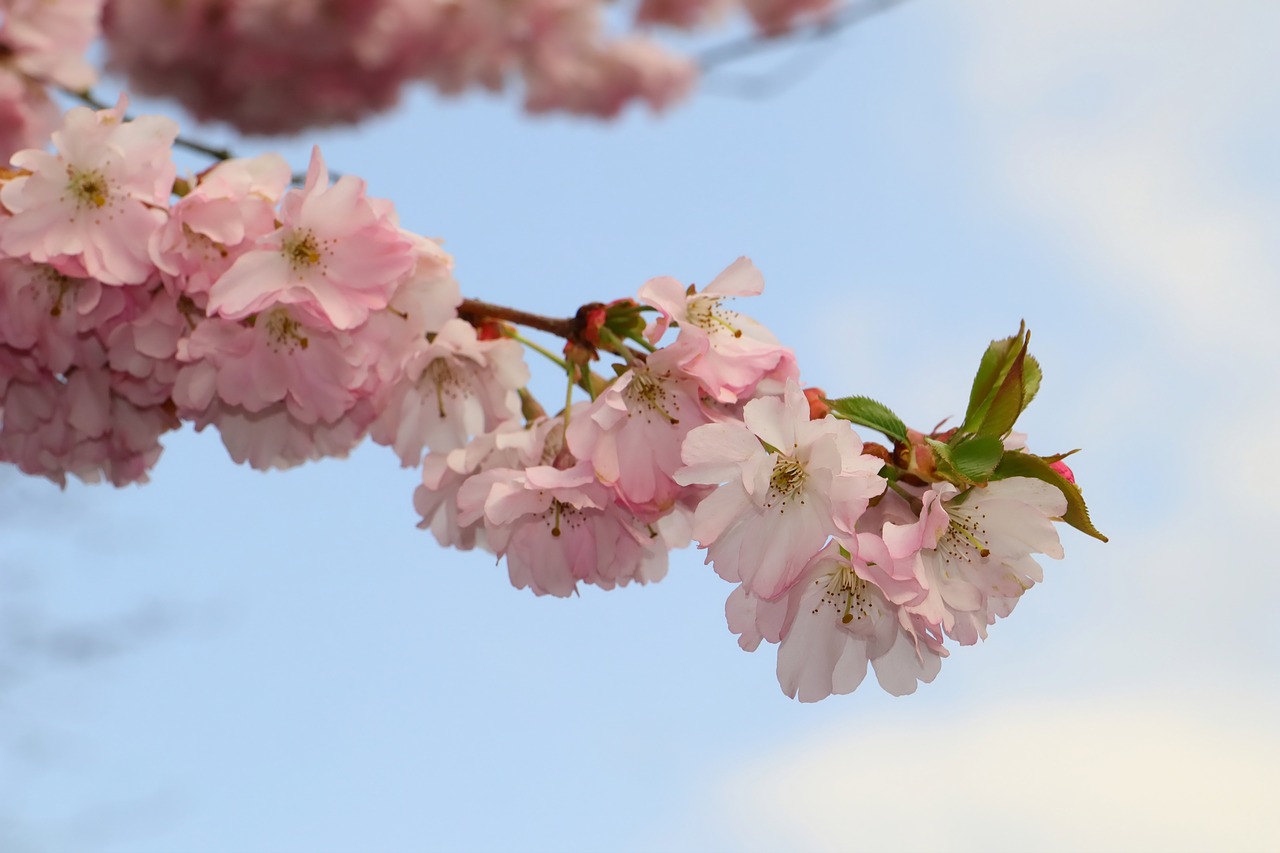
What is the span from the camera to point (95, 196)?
121 centimetres

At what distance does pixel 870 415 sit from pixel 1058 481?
0.51 ft

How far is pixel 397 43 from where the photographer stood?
17.1 feet

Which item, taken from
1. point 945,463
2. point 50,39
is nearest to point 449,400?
point 945,463

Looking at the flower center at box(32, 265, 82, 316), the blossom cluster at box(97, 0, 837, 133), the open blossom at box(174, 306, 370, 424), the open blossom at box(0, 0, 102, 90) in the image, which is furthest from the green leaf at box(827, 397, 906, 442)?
the blossom cluster at box(97, 0, 837, 133)

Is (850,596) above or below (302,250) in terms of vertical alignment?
below

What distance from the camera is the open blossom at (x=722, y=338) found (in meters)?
1.02

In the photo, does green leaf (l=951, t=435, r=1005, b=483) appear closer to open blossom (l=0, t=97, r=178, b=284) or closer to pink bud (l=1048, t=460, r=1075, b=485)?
pink bud (l=1048, t=460, r=1075, b=485)

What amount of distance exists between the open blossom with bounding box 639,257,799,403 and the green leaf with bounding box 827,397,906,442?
7 cm

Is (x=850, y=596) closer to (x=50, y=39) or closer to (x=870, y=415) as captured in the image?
(x=870, y=415)

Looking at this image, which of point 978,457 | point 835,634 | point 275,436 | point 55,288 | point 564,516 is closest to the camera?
point 978,457

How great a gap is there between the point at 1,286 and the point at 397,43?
4.27 m

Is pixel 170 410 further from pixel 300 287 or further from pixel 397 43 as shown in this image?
pixel 397 43

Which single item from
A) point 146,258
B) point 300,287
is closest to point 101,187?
point 146,258

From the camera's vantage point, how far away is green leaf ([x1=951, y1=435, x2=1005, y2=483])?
0.93m
